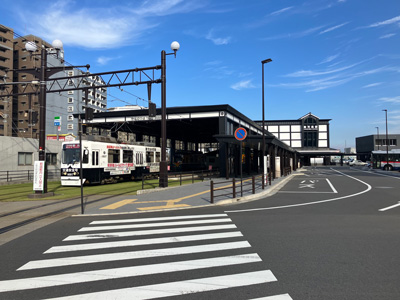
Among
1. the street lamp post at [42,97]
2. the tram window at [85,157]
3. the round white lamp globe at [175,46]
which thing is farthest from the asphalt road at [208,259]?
the tram window at [85,157]

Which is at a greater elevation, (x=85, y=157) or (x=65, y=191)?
(x=85, y=157)

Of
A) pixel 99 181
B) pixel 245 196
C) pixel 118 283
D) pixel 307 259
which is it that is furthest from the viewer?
pixel 99 181

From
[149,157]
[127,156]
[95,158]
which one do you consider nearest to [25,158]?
[127,156]

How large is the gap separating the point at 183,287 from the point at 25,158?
1127 inches

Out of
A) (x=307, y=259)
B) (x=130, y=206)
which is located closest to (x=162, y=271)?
(x=307, y=259)

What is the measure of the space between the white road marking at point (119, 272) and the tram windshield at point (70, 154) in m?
17.5

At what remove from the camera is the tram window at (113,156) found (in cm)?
2270

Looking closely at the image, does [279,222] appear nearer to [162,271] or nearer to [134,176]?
[162,271]

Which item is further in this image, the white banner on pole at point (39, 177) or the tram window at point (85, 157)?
the tram window at point (85, 157)

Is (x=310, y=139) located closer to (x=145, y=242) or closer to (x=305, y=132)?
(x=305, y=132)

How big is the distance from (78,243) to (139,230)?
167 cm

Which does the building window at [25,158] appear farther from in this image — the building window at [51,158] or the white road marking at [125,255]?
the white road marking at [125,255]

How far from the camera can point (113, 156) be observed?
2319 centimetres

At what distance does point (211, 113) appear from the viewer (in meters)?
29.8
